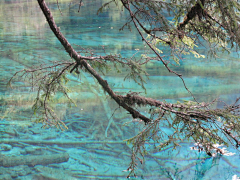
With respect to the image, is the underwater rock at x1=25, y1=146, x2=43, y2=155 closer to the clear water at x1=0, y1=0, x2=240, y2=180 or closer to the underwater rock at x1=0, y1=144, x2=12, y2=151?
the clear water at x1=0, y1=0, x2=240, y2=180

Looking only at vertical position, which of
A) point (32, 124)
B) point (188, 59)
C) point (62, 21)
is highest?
point (62, 21)

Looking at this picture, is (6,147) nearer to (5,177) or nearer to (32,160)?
(32,160)

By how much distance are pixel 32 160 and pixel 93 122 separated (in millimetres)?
1454

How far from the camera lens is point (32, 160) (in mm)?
4324

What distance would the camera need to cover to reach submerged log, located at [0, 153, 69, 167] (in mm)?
4223

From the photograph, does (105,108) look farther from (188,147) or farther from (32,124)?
(188,147)

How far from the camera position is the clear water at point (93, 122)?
4.17 m

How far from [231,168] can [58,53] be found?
A: 6.37 m

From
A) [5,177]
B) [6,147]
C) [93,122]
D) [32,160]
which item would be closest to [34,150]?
[32,160]

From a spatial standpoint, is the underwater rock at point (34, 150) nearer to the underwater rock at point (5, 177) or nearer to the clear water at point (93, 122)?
the clear water at point (93, 122)

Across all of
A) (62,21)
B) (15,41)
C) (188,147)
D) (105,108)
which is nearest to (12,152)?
(105,108)

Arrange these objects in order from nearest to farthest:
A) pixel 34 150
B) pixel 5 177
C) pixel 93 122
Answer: pixel 5 177
pixel 34 150
pixel 93 122

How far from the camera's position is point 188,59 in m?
9.24

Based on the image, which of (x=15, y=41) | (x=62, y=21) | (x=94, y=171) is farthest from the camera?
(x=62, y=21)
